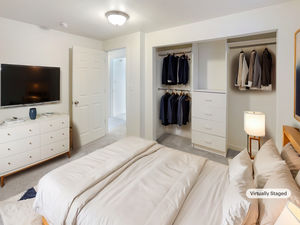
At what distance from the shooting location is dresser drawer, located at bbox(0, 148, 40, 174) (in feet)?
7.30

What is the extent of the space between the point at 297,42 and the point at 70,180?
253cm

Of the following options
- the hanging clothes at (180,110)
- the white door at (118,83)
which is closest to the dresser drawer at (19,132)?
the hanging clothes at (180,110)

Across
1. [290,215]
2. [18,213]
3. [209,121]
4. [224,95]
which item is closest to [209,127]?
[209,121]

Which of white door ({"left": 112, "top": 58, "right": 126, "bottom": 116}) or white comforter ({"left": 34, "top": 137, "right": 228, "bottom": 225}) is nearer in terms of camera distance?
white comforter ({"left": 34, "top": 137, "right": 228, "bottom": 225})

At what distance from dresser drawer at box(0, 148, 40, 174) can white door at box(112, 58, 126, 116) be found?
13.2 feet

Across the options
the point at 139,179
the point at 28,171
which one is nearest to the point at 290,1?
the point at 139,179

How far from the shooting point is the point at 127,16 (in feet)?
7.98

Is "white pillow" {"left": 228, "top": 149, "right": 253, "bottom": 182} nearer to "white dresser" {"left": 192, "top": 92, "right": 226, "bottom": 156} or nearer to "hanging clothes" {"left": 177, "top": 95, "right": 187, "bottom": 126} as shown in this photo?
"white dresser" {"left": 192, "top": 92, "right": 226, "bottom": 156}

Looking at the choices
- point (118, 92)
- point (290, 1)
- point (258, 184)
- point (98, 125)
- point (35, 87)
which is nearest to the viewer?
point (258, 184)

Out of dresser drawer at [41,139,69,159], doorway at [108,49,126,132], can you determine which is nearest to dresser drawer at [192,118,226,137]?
dresser drawer at [41,139,69,159]

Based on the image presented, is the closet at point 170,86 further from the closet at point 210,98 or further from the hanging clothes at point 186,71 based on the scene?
the closet at point 210,98

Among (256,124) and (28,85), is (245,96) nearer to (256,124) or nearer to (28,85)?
(256,124)

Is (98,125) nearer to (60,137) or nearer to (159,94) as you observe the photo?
(60,137)

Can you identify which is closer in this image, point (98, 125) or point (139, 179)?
point (139, 179)
